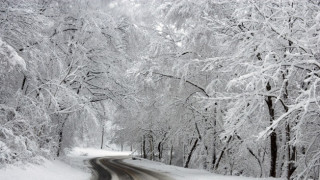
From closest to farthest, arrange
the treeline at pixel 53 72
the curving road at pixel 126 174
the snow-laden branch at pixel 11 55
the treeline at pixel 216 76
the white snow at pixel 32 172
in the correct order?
the snow-laden branch at pixel 11 55, the treeline at pixel 53 72, the white snow at pixel 32 172, the treeline at pixel 216 76, the curving road at pixel 126 174

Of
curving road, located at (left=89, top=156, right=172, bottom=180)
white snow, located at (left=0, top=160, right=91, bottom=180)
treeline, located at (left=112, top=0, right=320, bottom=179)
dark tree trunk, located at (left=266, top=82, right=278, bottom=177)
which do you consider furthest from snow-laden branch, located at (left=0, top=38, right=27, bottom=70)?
curving road, located at (left=89, top=156, right=172, bottom=180)

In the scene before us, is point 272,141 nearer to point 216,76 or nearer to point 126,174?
point 216,76

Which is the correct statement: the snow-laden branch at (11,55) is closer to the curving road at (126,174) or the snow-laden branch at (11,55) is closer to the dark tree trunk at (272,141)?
the dark tree trunk at (272,141)

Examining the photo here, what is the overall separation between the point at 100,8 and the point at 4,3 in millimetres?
9648

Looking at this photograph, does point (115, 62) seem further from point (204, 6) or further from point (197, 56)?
point (204, 6)

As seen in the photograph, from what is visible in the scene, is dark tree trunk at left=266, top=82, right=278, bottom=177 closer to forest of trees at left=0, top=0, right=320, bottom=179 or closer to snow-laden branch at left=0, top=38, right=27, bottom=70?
forest of trees at left=0, top=0, right=320, bottom=179

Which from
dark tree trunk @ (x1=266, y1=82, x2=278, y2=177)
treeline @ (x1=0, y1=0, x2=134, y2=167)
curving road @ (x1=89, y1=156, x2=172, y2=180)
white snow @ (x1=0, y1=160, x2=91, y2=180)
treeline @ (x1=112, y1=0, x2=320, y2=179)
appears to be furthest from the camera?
curving road @ (x1=89, y1=156, x2=172, y2=180)

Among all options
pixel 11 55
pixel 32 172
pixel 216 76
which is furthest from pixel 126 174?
pixel 11 55

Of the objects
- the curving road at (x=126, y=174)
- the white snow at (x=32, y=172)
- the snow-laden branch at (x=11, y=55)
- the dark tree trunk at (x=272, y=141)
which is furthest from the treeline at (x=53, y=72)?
the dark tree trunk at (x=272, y=141)

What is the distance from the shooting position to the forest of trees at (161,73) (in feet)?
32.9

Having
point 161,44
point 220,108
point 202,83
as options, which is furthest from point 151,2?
point 220,108

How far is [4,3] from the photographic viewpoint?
29.9ft

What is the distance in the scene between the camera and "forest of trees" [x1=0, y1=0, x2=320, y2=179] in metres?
10.0

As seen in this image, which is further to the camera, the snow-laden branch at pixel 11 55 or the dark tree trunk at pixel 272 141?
the dark tree trunk at pixel 272 141
